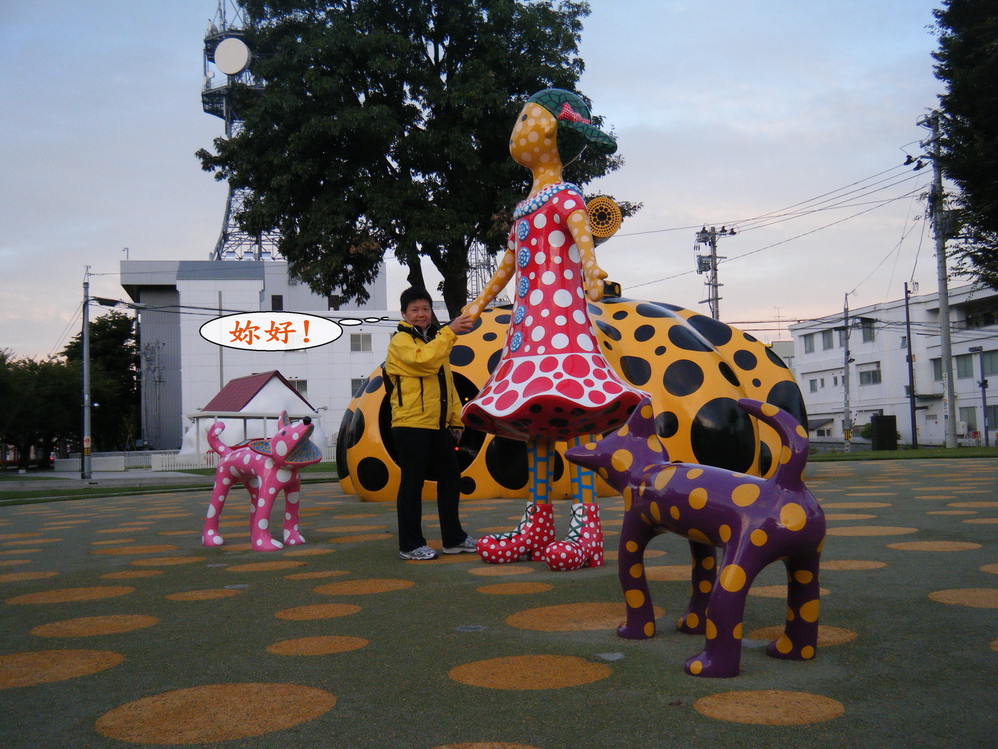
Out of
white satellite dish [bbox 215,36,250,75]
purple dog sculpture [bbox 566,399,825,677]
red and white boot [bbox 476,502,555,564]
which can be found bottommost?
red and white boot [bbox 476,502,555,564]

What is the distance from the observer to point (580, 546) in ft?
12.8

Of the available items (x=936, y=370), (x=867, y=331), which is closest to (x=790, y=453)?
(x=936, y=370)

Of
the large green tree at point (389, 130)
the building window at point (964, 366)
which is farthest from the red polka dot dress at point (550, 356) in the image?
the building window at point (964, 366)

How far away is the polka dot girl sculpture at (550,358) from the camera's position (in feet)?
13.0

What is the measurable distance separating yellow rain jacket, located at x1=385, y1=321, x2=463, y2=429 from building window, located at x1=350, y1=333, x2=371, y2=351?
3458cm

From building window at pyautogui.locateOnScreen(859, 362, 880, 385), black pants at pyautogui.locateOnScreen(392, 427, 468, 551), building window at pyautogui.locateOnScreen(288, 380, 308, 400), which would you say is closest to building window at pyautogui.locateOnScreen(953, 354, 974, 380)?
building window at pyautogui.locateOnScreen(859, 362, 880, 385)

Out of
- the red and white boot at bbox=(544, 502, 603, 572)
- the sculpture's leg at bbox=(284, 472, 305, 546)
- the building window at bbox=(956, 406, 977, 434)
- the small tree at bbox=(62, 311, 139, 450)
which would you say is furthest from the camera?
the small tree at bbox=(62, 311, 139, 450)

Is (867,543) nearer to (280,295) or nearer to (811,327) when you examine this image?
(280,295)

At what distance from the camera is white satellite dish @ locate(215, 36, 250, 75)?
1252 inches

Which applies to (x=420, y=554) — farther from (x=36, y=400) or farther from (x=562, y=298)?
(x=36, y=400)

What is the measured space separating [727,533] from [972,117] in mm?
8739

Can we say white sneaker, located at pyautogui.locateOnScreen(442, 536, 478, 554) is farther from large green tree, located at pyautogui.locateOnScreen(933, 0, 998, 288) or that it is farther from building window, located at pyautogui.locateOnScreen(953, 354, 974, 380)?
building window, located at pyautogui.locateOnScreen(953, 354, 974, 380)

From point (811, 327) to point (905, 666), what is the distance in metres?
51.2

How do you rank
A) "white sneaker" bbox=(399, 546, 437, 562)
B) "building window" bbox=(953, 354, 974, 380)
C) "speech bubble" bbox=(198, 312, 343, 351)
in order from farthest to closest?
"building window" bbox=(953, 354, 974, 380)
"speech bubble" bbox=(198, 312, 343, 351)
"white sneaker" bbox=(399, 546, 437, 562)
